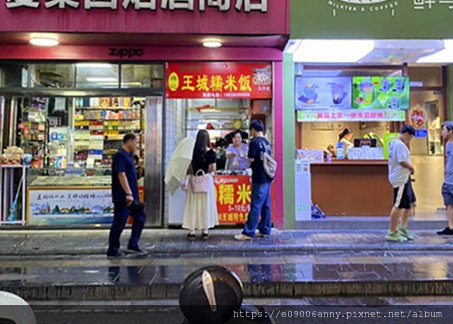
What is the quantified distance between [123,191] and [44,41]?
3.83 meters

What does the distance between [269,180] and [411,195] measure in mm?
2380

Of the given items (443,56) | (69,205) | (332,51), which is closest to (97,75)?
(69,205)

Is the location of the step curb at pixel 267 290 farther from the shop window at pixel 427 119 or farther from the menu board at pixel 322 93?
the shop window at pixel 427 119

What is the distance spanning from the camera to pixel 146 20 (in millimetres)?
7707

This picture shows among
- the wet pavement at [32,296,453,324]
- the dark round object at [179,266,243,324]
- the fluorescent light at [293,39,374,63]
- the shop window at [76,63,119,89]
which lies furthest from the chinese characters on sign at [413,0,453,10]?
the dark round object at [179,266,243,324]

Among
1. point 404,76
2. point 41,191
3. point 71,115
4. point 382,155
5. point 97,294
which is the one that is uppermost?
point 404,76

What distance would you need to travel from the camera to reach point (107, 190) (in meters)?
8.71

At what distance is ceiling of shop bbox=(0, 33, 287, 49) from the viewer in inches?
311

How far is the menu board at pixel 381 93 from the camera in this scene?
8977 mm

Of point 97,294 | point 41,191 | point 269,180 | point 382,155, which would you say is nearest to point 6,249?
point 41,191

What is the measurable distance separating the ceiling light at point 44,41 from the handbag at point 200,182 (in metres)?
3.79

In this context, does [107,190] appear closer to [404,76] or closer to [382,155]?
[382,155]

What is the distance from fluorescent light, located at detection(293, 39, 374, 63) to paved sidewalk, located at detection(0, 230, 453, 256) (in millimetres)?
3558

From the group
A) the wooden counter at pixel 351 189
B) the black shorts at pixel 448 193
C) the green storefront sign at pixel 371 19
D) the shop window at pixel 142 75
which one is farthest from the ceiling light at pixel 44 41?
the black shorts at pixel 448 193
